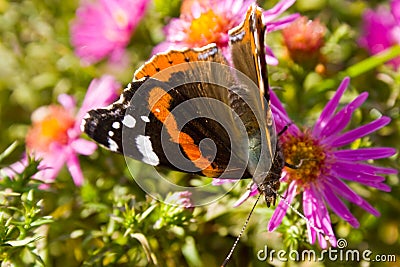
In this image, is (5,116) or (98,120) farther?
(5,116)

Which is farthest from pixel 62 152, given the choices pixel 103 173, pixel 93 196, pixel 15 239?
pixel 15 239

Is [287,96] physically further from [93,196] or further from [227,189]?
[93,196]

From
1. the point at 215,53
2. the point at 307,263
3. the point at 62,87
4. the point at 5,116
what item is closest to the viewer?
the point at 215,53

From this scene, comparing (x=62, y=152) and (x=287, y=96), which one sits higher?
(x=287, y=96)

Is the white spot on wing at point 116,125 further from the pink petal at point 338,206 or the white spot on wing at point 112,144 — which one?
the pink petal at point 338,206

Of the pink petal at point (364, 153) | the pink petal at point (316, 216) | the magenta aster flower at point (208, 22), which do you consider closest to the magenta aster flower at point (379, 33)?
the magenta aster flower at point (208, 22)

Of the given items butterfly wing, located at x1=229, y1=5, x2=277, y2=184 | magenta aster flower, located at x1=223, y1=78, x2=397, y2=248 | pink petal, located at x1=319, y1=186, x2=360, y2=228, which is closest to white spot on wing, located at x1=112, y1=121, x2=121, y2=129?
butterfly wing, located at x1=229, y1=5, x2=277, y2=184
